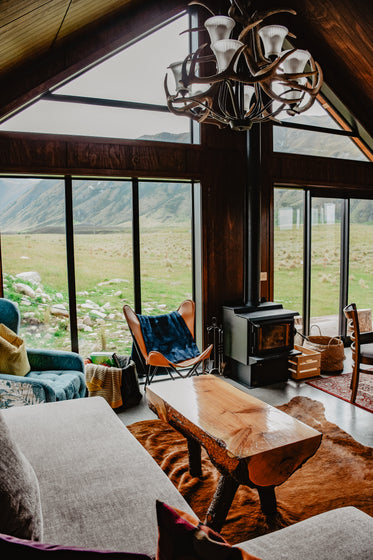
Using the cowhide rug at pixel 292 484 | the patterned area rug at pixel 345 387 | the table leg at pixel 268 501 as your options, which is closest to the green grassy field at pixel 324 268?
the patterned area rug at pixel 345 387

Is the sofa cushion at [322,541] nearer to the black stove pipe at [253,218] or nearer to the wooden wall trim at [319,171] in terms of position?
the black stove pipe at [253,218]

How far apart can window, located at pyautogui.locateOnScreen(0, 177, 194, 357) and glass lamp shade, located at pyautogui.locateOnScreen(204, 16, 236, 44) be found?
2221 mm

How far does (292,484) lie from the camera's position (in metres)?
2.51

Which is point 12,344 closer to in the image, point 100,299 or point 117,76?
point 100,299

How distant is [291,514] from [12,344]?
7.72ft

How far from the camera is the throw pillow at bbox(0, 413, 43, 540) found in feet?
3.38

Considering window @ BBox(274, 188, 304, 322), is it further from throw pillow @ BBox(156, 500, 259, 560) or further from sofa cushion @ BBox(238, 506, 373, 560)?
throw pillow @ BBox(156, 500, 259, 560)

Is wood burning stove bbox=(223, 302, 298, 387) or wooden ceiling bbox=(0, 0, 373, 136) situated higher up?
wooden ceiling bbox=(0, 0, 373, 136)

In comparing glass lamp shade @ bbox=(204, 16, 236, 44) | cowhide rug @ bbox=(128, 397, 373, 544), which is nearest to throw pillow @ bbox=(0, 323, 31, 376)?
cowhide rug @ bbox=(128, 397, 373, 544)

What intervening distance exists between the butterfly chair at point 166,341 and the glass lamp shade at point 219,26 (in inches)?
99.9

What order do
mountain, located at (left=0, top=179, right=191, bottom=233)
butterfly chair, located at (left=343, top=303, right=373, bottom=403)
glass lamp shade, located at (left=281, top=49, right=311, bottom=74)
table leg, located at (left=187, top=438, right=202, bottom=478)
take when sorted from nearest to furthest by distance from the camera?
1. glass lamp shade, located at (left=281, top=49, right=311, bottom=74)
2. table leg, located at (left=187, top=438, right=202, bottom=478)
3. butterfly chair, located at (left=343, top=303, right=373, bottom=403)
4. mountain, located at (left=0, top=179, right=191, bottom=233)

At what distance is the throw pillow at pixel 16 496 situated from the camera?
1031 mm

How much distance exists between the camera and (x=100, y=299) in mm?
4293

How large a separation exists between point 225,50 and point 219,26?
0.21 m
